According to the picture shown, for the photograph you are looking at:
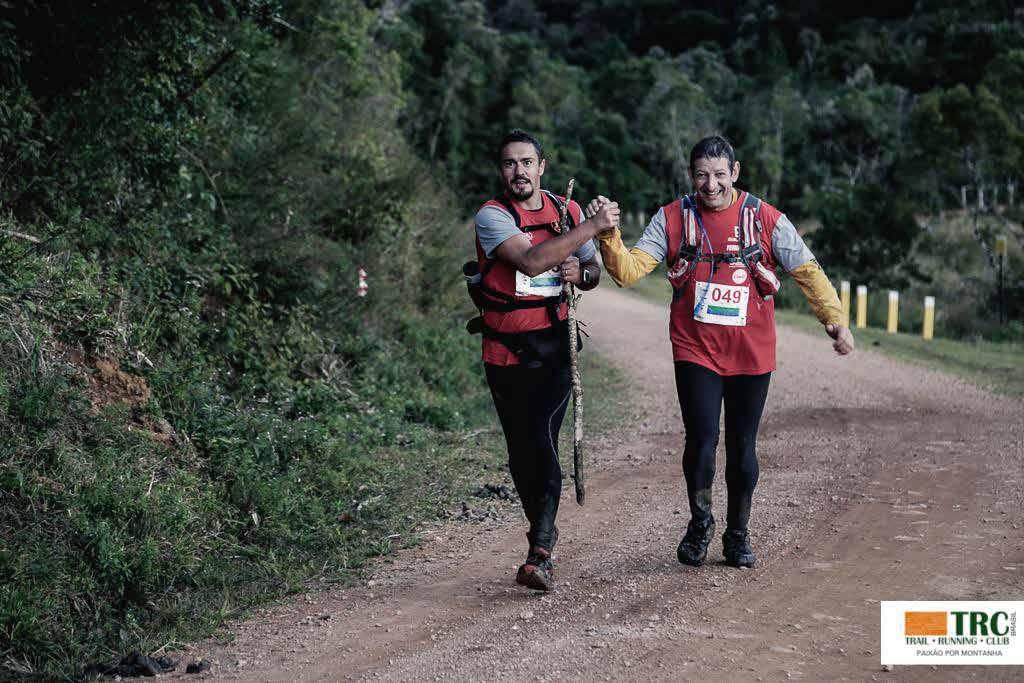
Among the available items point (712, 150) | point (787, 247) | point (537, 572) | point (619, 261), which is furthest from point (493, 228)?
point (537, 572)

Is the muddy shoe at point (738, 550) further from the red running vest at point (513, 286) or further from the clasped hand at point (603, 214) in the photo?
the clasped hand at point (603, 214)

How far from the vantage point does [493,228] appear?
215 inches

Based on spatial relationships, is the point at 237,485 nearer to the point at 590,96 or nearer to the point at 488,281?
the point at 488,281

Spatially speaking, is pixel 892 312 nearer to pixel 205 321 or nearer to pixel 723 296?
pixel 205 321

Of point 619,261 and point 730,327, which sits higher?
point 619,261

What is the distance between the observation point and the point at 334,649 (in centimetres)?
510

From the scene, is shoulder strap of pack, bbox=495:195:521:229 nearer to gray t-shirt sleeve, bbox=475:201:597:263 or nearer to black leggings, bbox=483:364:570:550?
gray t-shirt sleeve, bbox=475:201:597:263

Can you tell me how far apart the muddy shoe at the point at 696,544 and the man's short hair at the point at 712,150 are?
1931 mm

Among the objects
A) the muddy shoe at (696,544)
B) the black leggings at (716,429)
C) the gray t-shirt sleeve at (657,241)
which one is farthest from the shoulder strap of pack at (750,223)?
the muddy shoe at (696,544)

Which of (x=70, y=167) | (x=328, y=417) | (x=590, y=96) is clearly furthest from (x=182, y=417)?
(x=590, y=96)

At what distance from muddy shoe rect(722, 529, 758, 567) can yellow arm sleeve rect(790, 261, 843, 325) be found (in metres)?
1.22

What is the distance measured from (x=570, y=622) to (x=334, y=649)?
3.58ft

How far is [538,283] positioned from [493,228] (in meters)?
0.36

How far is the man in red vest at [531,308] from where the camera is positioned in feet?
17.9
